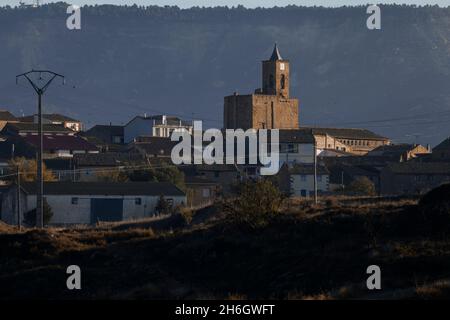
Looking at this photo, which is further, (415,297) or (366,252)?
(366,252)

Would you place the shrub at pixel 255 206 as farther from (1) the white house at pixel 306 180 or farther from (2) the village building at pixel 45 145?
(2) the village building at pixel 45 145

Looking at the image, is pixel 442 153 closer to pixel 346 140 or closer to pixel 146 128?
pixel 346 140

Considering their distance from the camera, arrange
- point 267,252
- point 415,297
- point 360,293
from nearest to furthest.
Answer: point 415,297 → point 360,293 → point 267,252

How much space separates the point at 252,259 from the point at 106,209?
4135 cm

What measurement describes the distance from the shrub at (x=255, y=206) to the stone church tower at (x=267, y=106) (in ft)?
313

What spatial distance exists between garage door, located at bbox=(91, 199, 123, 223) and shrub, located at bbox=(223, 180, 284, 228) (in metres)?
33.9

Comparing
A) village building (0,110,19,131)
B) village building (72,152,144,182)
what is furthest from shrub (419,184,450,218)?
village building (0,110,19,131)

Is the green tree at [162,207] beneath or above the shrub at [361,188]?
beneath

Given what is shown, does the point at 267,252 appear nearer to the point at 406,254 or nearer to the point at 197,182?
the point at 406,254

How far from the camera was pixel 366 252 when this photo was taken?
3812 cm

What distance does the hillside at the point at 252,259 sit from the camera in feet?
114

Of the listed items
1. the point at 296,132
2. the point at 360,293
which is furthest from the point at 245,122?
the point at 360,293

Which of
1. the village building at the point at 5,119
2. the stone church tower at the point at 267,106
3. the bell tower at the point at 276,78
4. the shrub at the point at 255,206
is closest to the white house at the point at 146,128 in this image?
the stone church tower at the point at 267,106

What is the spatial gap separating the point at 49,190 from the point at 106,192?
132 inches
